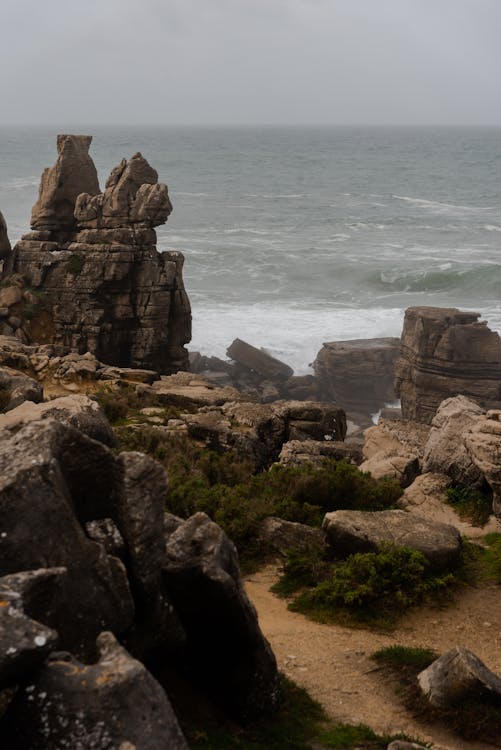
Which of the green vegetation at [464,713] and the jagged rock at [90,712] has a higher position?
the jagged rock at [90,712]

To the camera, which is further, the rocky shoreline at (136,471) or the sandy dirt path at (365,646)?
the sandy dirt path at (365,646)

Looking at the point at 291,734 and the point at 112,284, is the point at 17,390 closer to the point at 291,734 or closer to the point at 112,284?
the point at 291,734

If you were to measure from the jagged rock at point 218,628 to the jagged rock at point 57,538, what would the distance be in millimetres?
833

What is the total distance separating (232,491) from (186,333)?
64.4 feet

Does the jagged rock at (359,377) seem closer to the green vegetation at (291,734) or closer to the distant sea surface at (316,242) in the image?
the distant sea surface at (316,242)

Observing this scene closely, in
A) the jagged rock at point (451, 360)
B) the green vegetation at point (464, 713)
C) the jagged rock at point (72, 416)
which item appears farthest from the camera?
the jagged rock at point (451, 360)

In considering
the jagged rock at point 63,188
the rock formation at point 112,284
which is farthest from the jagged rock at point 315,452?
the jagged rock at point 63,188

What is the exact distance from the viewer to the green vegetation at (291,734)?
7.27 m

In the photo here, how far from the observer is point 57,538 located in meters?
6.64

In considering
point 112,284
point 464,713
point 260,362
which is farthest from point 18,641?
point 260,362

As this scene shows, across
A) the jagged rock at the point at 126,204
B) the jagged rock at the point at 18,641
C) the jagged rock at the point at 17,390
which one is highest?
the jagged rock at the point at 126,204

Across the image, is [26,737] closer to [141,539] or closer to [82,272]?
[141,539]

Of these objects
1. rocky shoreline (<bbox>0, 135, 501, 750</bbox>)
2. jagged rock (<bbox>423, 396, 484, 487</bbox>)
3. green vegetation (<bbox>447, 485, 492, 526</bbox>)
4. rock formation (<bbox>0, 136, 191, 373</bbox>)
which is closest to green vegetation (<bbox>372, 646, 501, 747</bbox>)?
rocky shoreline (<bbox>0, 135, 501, 750</bbox>)

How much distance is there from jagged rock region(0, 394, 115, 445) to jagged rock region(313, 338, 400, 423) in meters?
29.7
